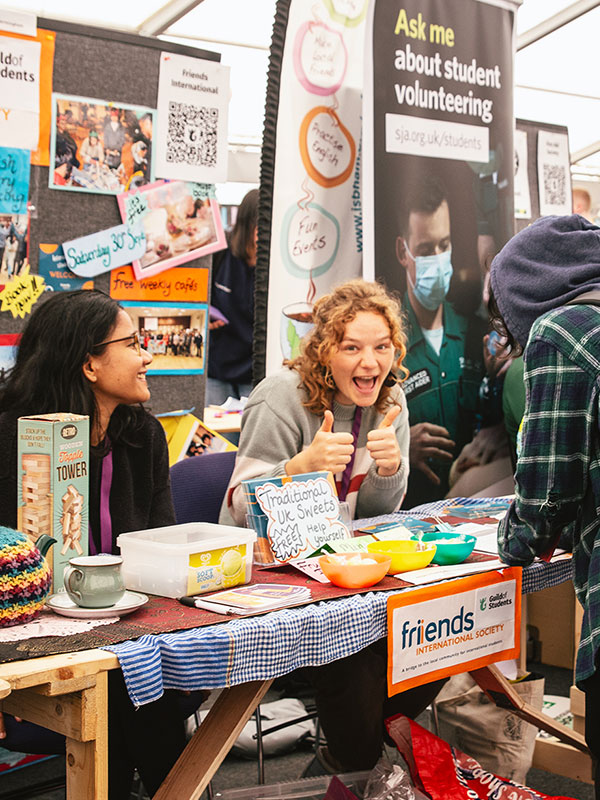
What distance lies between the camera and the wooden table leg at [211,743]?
139 cm

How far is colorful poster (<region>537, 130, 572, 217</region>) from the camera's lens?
5000 mm

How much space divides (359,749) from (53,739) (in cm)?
62

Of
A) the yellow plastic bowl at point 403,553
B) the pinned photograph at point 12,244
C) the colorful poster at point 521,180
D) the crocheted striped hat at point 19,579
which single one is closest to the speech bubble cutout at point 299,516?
the yellow plastic bowl at point 403,553

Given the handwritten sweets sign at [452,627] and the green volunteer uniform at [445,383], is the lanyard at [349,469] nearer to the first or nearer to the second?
the handwritten sweets sign at [452,627]

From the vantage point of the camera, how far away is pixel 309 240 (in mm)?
3033

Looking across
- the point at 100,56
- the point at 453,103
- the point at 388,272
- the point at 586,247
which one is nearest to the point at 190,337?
the point at 388,272

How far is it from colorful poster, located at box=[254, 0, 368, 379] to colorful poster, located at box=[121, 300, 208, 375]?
26 centimetres

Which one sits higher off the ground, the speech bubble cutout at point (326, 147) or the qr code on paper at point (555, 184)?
the qr code on paper at point (555, 184)

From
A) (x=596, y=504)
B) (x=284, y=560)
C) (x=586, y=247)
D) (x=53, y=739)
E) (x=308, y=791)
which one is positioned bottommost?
(x=308, y=791)

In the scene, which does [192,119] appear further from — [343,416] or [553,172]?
[553,172]

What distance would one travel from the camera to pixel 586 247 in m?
1.59

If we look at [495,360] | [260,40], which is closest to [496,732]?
[495,360]

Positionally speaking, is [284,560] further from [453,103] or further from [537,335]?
[453,103]

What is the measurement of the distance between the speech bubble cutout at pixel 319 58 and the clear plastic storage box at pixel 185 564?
185cm
